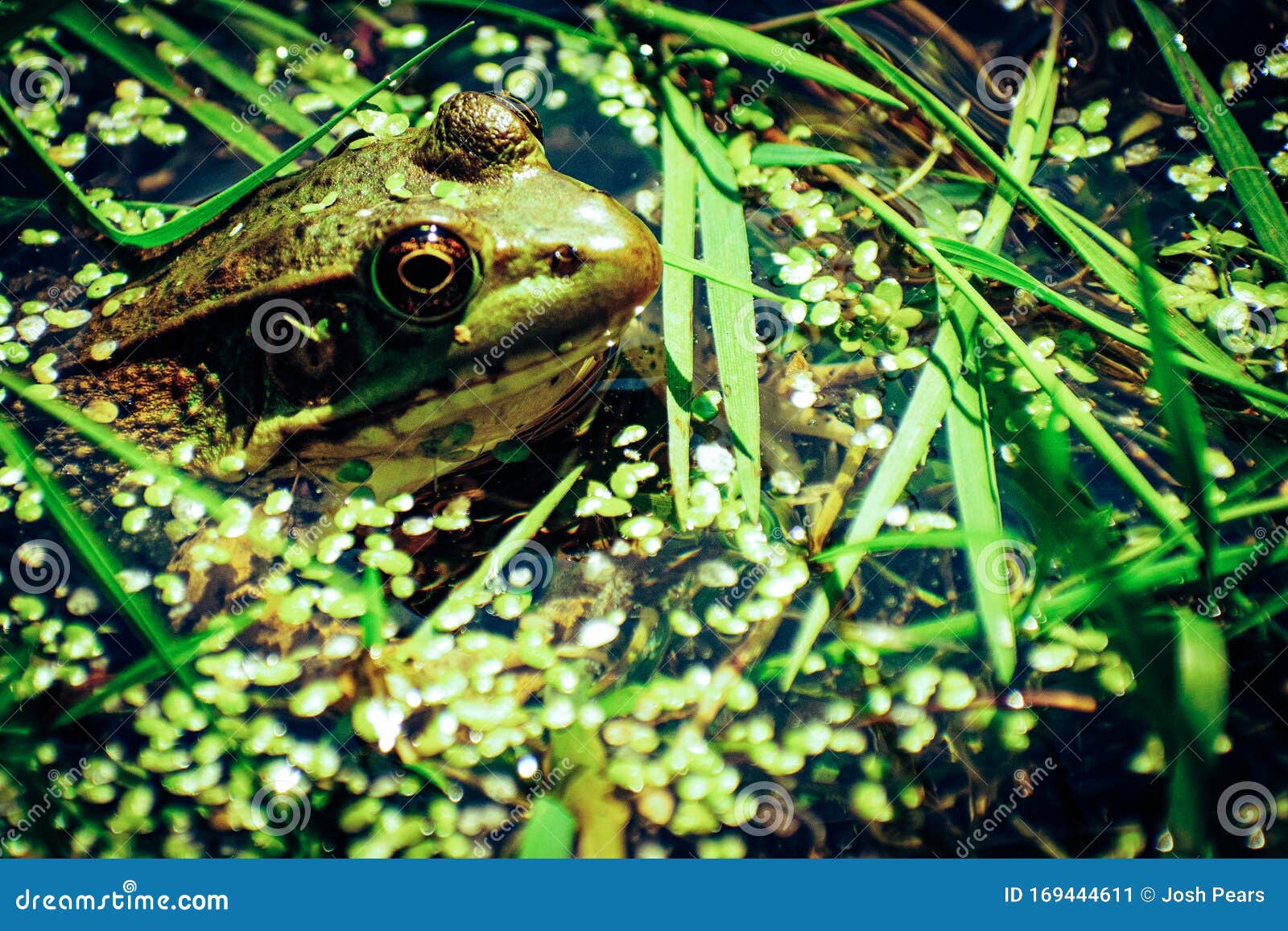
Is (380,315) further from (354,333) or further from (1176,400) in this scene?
(1176,400)

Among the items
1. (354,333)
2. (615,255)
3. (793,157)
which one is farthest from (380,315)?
(793,157)

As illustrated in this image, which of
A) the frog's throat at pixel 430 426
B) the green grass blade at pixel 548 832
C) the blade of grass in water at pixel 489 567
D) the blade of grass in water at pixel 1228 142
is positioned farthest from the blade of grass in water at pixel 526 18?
the green grass blade at pixel 548 832

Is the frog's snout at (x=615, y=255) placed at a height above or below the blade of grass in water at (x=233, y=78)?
above

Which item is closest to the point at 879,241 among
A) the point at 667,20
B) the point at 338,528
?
the point at 667,20

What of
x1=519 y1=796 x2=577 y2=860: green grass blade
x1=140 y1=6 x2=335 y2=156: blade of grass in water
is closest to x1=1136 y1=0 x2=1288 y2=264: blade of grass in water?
x1=519 y1=796 x2=577 y2=860: green grass blade

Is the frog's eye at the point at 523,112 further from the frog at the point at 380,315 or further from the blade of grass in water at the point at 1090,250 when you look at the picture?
the blade of grass in water at the point at 1090,250

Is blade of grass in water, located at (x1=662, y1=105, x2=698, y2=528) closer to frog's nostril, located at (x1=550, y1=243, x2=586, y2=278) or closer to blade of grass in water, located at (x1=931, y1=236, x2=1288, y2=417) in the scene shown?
frog's nostril, located at (x1=550, y1=243, x2=586, y2=278)
